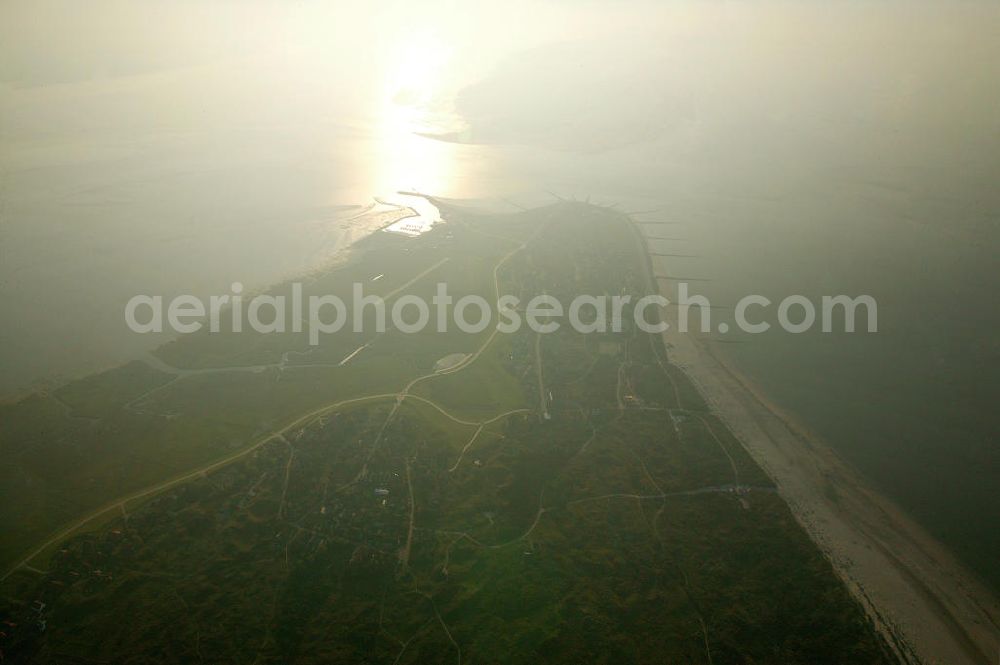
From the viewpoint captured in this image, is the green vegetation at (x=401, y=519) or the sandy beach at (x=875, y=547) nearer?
the green vegetation at (x=401, y=519)

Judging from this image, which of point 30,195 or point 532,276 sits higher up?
point 30,195

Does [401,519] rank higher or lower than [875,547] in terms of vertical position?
higher

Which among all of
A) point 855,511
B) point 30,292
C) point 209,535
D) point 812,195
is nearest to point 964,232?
point 812,195

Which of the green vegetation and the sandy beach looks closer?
the green vegetation

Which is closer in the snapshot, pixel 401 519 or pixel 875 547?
pixel 401 519

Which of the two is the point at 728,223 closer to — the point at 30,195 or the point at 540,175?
the point at 540,175
